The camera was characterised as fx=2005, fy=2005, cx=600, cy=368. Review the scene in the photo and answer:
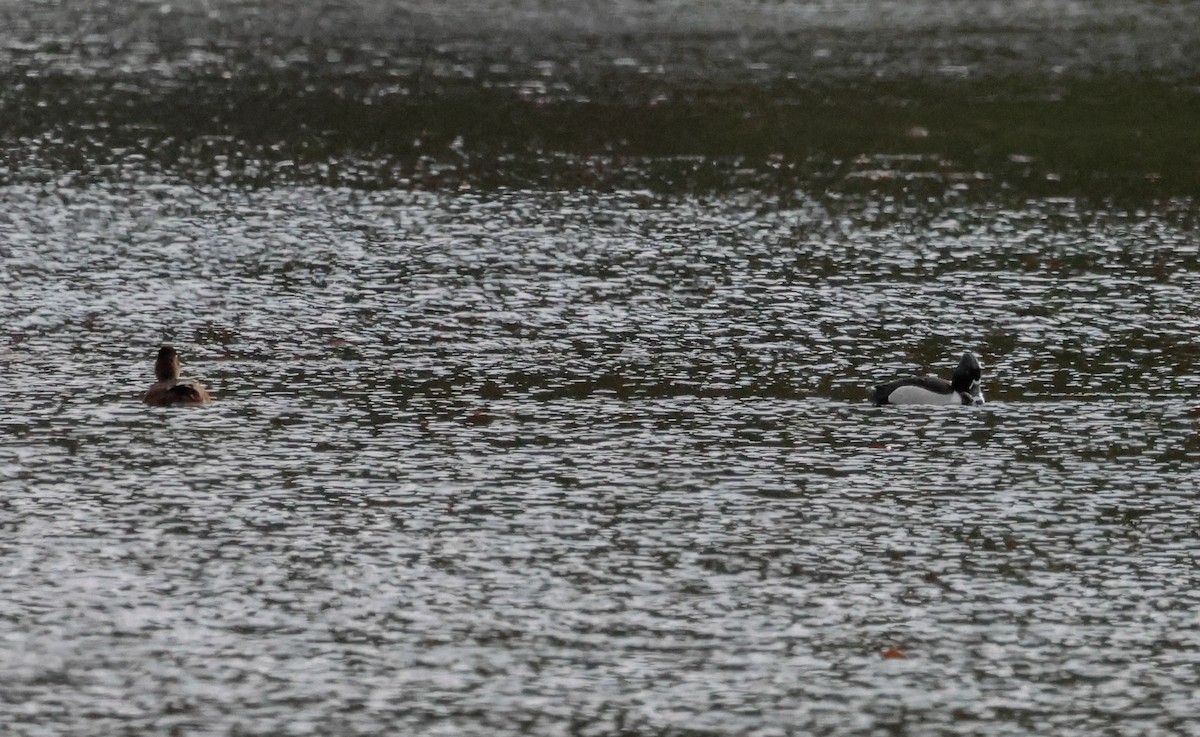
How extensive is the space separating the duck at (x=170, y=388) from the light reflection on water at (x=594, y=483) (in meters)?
0.15

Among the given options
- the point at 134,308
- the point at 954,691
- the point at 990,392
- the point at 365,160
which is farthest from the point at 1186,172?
the point at 954,691

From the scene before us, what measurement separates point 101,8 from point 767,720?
3493 centimetres

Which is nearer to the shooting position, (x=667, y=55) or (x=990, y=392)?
(x=990, y=392)

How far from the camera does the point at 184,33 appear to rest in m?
35.4

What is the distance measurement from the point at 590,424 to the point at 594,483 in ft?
4.30

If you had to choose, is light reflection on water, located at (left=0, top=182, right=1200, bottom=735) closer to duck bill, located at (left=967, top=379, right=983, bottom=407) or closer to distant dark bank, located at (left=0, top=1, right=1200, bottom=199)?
duck bill, located at (left=967, top=379, right=983, bottom=407)

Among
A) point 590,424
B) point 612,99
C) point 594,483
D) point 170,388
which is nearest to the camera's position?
point 594,483

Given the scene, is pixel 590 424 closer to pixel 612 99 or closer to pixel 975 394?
pixel 975 394

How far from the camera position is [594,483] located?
422 inches

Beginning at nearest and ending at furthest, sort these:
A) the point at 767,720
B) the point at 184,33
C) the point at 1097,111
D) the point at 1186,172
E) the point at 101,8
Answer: the point at 767,720 → the point at 1186,172 → the point at 1097,111 → the point at 184,33 → the point at 101,8

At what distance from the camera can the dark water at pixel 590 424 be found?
8000mm

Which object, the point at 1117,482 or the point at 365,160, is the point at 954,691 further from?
the point at 365,160

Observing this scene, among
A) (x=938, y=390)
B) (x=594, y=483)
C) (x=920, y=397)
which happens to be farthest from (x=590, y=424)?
(x=938, y=390)

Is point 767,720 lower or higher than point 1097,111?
lower
